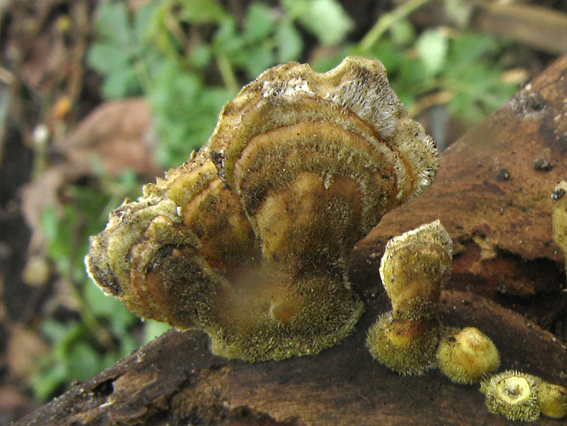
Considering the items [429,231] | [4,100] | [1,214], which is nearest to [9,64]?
[4,100]

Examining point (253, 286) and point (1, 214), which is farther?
point (1, 214)

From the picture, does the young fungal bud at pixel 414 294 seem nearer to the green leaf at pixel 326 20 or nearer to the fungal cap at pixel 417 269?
the fungal cap at pixel 417 269

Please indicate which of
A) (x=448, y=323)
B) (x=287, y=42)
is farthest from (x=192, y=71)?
(x=448, y=323)

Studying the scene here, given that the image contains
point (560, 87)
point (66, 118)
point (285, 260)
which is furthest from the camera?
point (66, 118)

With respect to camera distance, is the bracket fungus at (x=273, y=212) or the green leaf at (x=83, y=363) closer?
the bracket fungus at (x=273, y=212)

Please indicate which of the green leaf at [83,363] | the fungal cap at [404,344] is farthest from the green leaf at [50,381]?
the fungal cap at [404,344]

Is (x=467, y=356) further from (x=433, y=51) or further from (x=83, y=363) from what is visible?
(x=83, y=363)

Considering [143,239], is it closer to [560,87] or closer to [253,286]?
[253,286]
